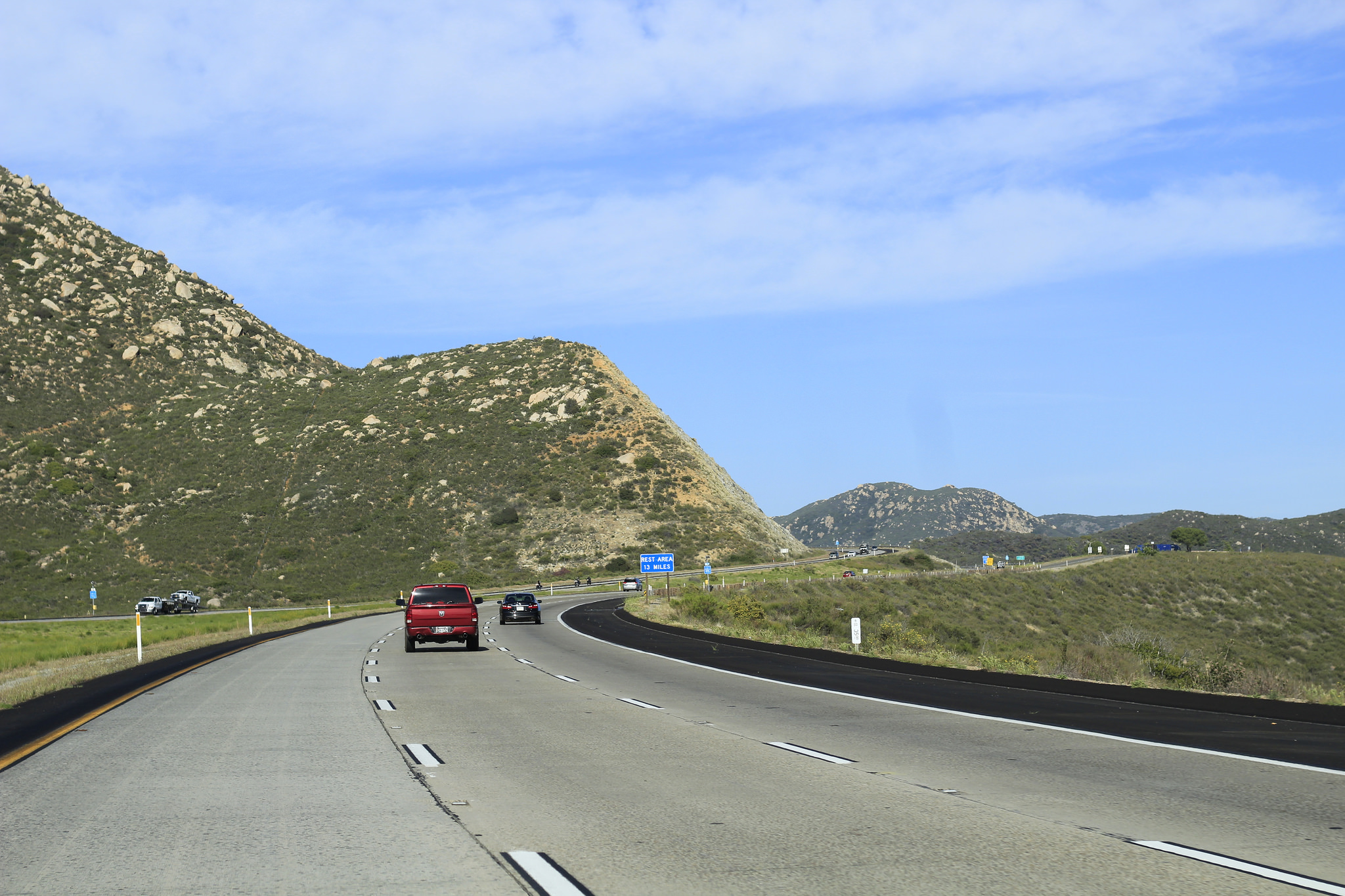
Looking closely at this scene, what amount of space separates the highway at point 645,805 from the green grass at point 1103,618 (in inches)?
327

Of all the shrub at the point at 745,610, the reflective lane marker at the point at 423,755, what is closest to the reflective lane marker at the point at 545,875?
the reflective lane marker at the point at 423,755

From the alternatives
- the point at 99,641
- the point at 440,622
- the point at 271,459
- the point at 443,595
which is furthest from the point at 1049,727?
the point at 271,459

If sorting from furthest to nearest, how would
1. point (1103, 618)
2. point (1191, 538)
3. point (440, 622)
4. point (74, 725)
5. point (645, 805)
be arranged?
point (1191, 538) → point (1103, 618) → point (440, 622) → point (74, 725) → point (645, 805)

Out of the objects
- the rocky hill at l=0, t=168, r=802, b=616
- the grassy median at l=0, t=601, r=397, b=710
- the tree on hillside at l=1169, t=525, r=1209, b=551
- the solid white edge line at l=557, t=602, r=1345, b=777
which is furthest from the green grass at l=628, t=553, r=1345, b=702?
the tree on hillside at l=1169, t=525, r=1209, b=551

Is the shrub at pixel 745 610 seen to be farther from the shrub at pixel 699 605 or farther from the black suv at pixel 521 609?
the black suv at pixel 521 609

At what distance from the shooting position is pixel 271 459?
106 m

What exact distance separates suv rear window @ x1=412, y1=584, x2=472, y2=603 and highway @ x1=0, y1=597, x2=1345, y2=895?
15.0 meters

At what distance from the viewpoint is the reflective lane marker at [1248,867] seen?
584 centimetres

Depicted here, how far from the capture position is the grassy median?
22922 mm

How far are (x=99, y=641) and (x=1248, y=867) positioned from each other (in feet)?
130

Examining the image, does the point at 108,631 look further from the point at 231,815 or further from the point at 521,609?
the point at 231,815

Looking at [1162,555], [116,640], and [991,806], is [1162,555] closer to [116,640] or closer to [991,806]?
[116,640]

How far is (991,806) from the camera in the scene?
841 centimetres

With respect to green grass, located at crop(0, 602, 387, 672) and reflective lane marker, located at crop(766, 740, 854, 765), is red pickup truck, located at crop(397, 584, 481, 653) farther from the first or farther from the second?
reflective lane marker, located at crop(766, 740, 854, 765)
